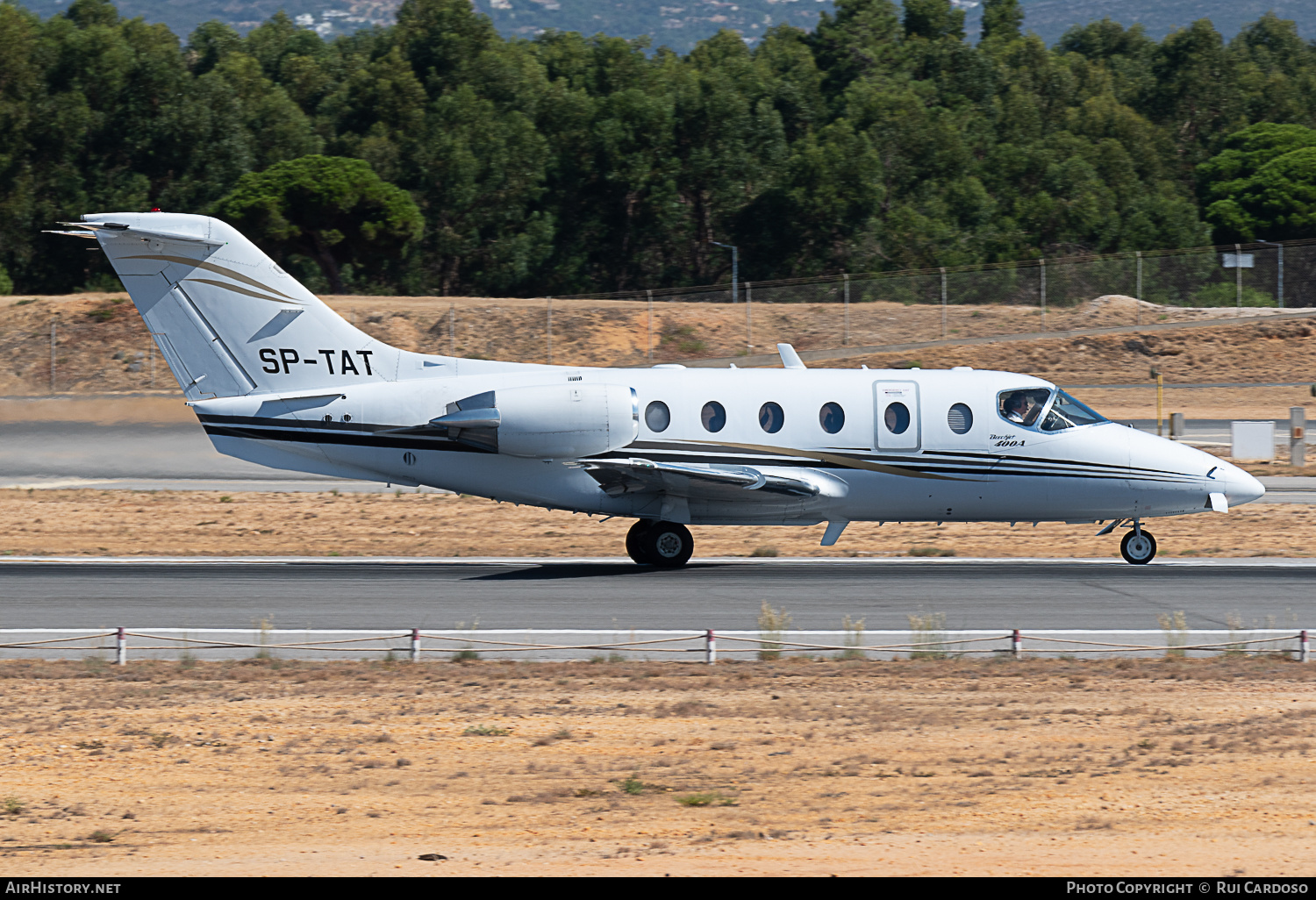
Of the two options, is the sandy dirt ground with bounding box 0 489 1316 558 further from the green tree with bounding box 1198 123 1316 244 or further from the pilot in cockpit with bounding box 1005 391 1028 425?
→ the green tree with bounding box 1198 123 1316 244

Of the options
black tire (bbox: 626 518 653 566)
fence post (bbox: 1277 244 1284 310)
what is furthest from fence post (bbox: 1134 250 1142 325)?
black tire (bbox: 626 518 653 566)

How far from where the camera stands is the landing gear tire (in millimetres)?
24594

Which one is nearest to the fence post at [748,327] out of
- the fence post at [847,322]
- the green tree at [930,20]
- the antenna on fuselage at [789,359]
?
the fence post at [847,322]

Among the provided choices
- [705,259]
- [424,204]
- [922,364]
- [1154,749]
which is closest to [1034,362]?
[922,364]

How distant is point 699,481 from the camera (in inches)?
920

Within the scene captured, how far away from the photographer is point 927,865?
9875 mm

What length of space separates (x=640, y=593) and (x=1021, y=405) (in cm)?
726

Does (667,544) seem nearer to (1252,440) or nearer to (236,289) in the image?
(236,289)

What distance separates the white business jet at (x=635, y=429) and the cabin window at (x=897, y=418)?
0.03 meters

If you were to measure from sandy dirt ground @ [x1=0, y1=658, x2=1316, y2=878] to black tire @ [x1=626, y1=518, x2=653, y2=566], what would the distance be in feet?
25.7

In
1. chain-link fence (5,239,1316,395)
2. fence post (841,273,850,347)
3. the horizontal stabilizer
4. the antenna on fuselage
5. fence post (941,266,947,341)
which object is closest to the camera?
the horizontal stabilizer

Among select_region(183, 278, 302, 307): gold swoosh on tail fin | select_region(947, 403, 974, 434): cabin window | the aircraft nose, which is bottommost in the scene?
the aircraft nose

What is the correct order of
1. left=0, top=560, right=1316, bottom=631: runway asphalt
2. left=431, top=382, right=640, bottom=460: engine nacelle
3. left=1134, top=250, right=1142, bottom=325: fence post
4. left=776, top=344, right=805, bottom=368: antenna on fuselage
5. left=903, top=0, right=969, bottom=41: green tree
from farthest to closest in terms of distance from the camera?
left=903, top=0, right=969, bottom=41: green tree < left=1134, top=250, right=1142, bottom=325: fence post < left=776, top=344, right=805, bottom=368: antenna on fuselage < left=431, top=382, right=640, bottom=460: engine nacelle < left=0, top=560, right=1316, bottom=631: runway asphalt

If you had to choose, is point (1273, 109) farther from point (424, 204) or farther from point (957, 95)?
point (424, 204)
